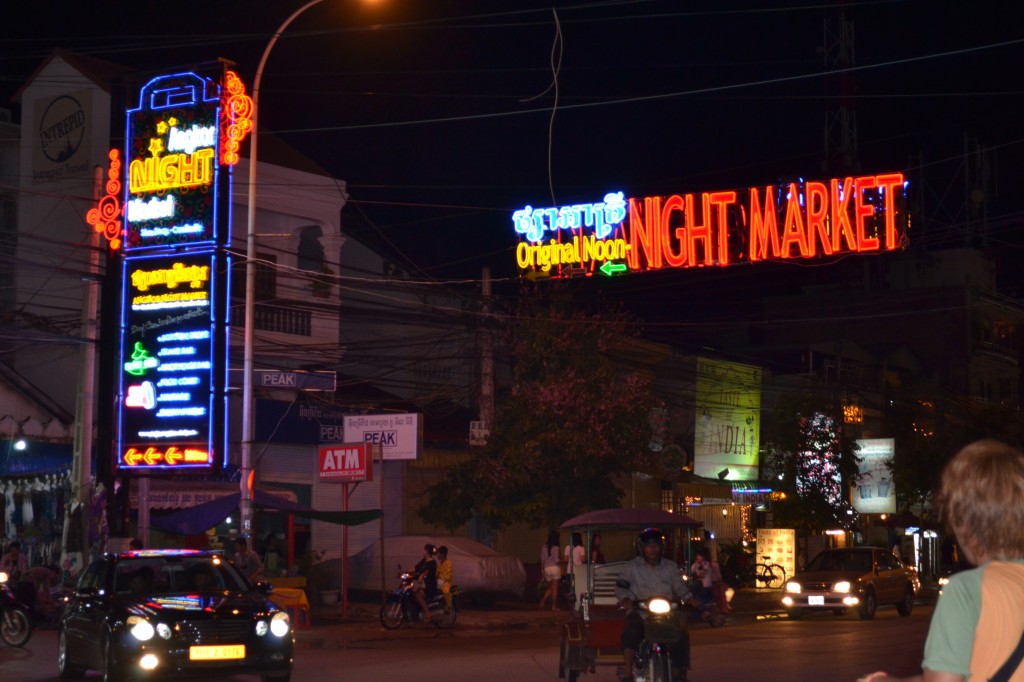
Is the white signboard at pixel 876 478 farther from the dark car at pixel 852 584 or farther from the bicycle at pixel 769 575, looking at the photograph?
the dark car at pixel 852 584

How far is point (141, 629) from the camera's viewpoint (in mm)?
→ 13594

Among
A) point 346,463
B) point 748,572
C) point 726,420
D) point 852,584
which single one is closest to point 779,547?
point 748,572

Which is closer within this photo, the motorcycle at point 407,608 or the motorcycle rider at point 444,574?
the motorcycle at point 407,608

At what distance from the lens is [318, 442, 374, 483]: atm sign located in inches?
1029

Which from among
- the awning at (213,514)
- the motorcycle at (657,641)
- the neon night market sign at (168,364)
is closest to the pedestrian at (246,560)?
the neon night market sign at (168,364)

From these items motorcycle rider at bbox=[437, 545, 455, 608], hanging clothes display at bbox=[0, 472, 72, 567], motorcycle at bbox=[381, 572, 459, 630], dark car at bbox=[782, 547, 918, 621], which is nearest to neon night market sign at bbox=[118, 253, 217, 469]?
hanging clothes display at bbox=[0, 472, 72, 567]

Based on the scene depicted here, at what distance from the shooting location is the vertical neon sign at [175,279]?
80.6ft

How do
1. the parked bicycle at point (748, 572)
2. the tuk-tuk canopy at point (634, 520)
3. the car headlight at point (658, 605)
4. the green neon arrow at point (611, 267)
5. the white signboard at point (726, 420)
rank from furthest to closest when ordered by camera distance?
1. the parked bicycle at point (748, 572)
2. the white signboard at point (726, 420)
3. the green neon arrow at point (611, 267)
4. the tuk-tuk canopy at point (634, 520)
5. the car headlight at point (658, 605)

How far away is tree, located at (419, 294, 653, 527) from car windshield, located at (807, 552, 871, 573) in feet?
15.3

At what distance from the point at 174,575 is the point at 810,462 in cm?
3023

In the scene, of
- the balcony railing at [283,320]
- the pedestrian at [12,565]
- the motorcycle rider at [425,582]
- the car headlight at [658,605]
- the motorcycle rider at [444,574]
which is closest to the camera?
the car headlight at [658,605]

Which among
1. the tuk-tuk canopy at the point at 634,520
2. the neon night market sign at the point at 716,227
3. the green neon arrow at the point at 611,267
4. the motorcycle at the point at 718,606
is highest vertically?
the neon night market sign at the point at 716,227

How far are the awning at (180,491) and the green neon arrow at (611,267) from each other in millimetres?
9264

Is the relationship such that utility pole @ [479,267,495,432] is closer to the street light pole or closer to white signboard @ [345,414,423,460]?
white signboard @ [345,414,423,460]
